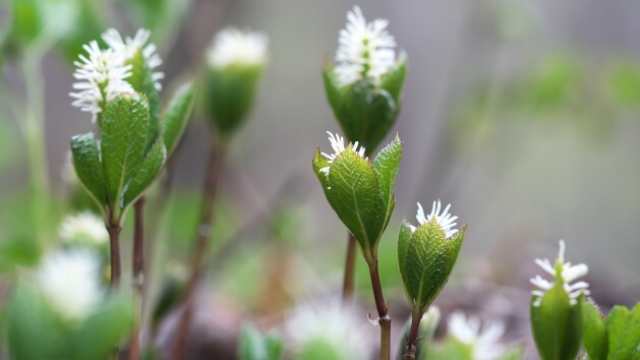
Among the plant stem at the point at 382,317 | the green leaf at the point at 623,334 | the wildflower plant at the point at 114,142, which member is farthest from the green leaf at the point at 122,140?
the green leaf at the point at 623,334

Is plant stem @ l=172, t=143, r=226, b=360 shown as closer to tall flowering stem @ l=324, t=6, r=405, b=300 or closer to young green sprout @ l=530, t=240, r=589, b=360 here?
tall flowering stem @ l=324, t=6, r=405, b=300

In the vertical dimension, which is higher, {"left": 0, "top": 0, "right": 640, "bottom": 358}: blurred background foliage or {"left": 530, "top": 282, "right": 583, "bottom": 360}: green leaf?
{"left": 0, "top": 0, "right": 640, "bottom": 358}: blurred background foliage

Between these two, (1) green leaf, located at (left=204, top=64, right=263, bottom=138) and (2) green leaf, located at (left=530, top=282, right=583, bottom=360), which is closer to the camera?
(2) green leaf, located at (left=530, top=282, right=583, bottom=360)

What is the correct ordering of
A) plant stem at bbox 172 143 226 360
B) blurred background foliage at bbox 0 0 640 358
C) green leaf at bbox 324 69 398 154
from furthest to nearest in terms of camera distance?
blurred background foliage at bbox 0 0 640 358 < plant stem at bbox 172 143 226 360 < green leaf at bbox 324 69 398 154

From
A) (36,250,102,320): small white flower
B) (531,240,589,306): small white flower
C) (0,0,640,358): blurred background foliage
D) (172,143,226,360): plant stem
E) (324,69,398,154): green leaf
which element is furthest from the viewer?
(0,0,640,358): blurred background foliage

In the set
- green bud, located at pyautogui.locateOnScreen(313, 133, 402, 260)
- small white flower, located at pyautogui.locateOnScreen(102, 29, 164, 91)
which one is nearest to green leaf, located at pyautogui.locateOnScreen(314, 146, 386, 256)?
green bud, located at pyautogui.locateOnScreen(313, 133, 402, 260)

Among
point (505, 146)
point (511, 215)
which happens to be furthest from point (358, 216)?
point (511, 215)

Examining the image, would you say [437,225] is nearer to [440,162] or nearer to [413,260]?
[413,260]
